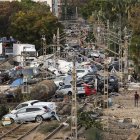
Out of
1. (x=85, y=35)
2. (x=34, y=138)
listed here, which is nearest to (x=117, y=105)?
(x=34, y=138)

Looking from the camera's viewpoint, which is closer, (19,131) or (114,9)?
(19,131)

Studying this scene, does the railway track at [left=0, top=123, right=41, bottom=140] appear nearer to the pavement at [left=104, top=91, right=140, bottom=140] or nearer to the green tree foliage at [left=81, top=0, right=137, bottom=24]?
the pavement at [left=104, top=91, right=140, bottom=140]

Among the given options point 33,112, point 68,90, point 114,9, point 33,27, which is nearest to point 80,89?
point 68,90

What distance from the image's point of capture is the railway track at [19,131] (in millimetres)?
30487

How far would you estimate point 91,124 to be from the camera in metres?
31.5

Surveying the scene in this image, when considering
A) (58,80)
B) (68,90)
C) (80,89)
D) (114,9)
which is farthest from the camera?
(114,9)

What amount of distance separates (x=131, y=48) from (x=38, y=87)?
11414 millimetres

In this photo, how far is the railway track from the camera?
100 feet

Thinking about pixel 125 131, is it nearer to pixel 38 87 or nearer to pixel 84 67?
pixel 38 87

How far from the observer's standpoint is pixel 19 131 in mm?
32656

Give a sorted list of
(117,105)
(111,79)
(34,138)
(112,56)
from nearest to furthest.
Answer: (34,138) < (117,105) < (111,79) < (112,56)

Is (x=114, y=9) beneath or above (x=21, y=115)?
above

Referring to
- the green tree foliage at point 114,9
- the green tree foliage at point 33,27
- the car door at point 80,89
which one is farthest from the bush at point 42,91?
the green tree foliage at point 114,9

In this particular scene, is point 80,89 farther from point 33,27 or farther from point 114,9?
point 114,9
